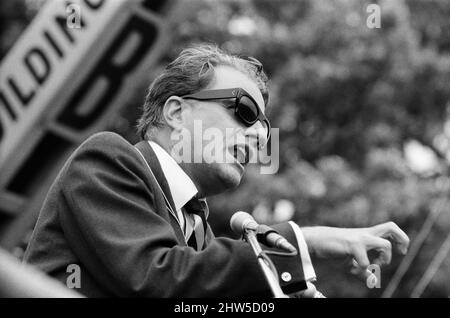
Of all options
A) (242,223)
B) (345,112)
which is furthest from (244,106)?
(345,112)

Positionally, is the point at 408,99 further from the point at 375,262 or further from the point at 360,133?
the point at 375,262

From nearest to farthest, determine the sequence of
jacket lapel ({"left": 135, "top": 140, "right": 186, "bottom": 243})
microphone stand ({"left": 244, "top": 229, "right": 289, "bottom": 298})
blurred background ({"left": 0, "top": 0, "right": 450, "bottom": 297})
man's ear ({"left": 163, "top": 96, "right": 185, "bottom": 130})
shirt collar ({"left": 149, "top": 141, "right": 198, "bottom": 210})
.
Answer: microphone stand ({"left": 244, "top": 229, "right": 289, "bottom": 298})
jacket lapel ({"left": 135, "top": 140, "right": 186, "bottom": 243})
shirt collar ({"left": 149, "top": 141, "right": 198, "bottom": 210})
man's ear ({"left": 163, "top": 96, "right": 185, "bottom": 130})
blurred background ({"left": 0, "top": 0, "right": 450, "bottom": 297})

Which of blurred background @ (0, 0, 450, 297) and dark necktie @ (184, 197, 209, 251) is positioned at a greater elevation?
dark necktie @ (184, 197, 209, 251)

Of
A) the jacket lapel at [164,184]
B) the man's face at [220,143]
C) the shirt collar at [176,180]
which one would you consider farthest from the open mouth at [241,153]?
the jacket lapel at [164,184]

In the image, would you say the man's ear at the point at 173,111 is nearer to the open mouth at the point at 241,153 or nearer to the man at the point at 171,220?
the man at the point at 171,220

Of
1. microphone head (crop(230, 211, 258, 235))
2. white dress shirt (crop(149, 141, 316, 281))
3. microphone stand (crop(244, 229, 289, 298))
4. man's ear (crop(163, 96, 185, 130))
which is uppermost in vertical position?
microphone stand (crop(244, 229, 289, 298))

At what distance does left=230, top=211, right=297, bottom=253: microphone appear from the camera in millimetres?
1620

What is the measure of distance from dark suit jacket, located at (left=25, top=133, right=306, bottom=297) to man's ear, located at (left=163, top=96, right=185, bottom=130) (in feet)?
1.36

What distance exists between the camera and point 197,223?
2.18 metres

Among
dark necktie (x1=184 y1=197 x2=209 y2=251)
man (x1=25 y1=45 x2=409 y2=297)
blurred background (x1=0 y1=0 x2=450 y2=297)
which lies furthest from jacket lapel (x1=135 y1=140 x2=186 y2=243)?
blurred background (x1=0 y1=0 x2=450 y2=297)

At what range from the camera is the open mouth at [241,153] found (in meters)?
2.13

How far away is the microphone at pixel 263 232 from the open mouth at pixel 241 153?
0.37 meters

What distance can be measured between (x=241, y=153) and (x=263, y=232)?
51cm

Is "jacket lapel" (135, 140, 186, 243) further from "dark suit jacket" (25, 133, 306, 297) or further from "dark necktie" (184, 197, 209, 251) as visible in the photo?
"dark necktie" (184, 197, 209, 251)
